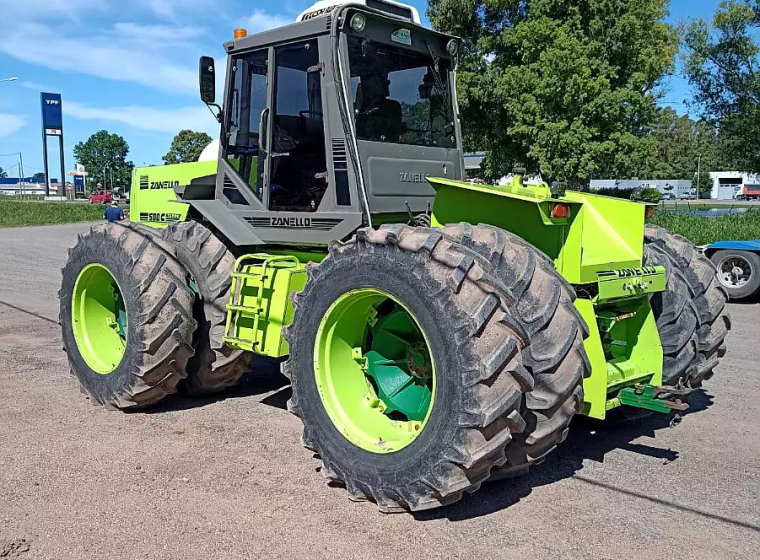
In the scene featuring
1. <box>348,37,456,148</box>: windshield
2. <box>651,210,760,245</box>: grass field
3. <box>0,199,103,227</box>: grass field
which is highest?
<box>348,37,456,148</box>: windshield

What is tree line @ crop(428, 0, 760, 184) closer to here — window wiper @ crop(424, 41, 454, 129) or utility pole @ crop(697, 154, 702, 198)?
window wiper @ crop(424, 41, 454, 129)

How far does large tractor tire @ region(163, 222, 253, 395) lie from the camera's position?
5551 millimetres

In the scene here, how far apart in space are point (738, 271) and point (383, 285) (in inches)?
392

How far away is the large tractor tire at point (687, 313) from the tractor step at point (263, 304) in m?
2.53

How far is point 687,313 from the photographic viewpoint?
504 centimetres

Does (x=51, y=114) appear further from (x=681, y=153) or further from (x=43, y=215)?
(x=681, y=153)

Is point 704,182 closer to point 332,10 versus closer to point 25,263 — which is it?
point 25,263

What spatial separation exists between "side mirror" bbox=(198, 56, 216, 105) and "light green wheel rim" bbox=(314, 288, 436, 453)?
2536 millimetres

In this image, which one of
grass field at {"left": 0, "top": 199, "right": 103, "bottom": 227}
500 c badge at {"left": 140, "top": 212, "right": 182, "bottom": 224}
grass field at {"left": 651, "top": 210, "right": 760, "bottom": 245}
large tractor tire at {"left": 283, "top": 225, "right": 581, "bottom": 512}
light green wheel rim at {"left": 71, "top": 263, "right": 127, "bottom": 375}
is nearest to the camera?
large tractor tire at {"left": 283, "top": 225, "right": 581, "bottom": 512}

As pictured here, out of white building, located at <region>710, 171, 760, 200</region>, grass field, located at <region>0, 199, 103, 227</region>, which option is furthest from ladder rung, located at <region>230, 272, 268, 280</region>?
white building, located at <region>710, 171, 760, 200</region>

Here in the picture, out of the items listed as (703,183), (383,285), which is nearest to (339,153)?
(383,285)

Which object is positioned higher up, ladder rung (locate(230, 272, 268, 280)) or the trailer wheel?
ladder rung (locate(230, 272, 268, 280))

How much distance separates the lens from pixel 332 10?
16.6 ft

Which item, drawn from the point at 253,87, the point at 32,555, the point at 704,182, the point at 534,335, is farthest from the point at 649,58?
the point at 704,182
